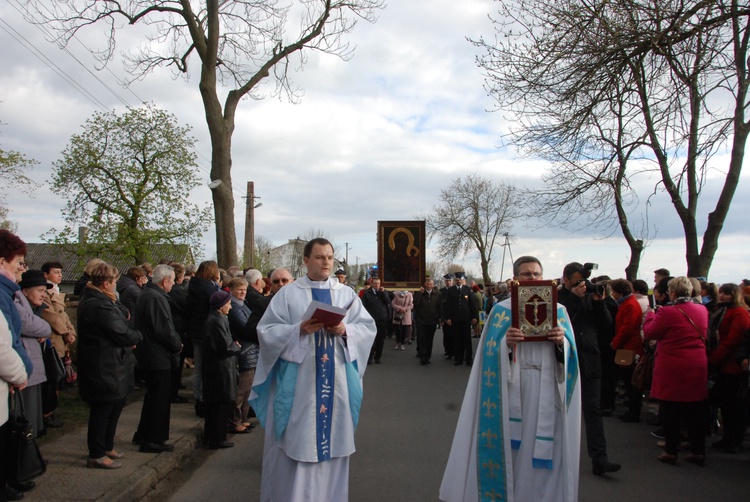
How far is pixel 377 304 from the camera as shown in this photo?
47.8ft

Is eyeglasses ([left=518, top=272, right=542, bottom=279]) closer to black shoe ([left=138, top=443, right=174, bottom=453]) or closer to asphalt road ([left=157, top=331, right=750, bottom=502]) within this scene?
asphalt road ([left=157, top=331, right=750, bottom=502])

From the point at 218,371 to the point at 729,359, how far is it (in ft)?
17.4

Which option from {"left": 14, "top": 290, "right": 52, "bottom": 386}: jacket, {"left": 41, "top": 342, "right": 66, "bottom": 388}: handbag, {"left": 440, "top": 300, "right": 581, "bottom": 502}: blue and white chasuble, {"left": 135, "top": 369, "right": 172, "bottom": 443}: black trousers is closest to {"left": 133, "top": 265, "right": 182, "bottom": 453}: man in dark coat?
{"left": 135, "top": 369, "right": 172, "bottom": 443}: black trousers

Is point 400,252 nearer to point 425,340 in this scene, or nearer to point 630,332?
point 425,340

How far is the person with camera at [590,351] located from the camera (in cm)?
569

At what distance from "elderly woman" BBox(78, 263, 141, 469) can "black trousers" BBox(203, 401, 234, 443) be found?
1.28m

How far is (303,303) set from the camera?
14.6 feet

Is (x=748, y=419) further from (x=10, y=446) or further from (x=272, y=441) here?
(x=10, y=446)

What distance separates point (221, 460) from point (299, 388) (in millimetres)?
2488

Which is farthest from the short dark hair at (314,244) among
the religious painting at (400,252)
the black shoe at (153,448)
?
the religious painting at (400,252)

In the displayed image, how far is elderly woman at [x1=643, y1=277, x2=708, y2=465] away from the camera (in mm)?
6145

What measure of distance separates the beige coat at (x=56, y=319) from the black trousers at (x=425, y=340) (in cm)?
827

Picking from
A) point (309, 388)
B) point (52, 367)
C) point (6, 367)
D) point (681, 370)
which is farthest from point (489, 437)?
point (52, 367)

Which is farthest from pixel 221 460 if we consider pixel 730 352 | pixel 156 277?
pixel 730 352
